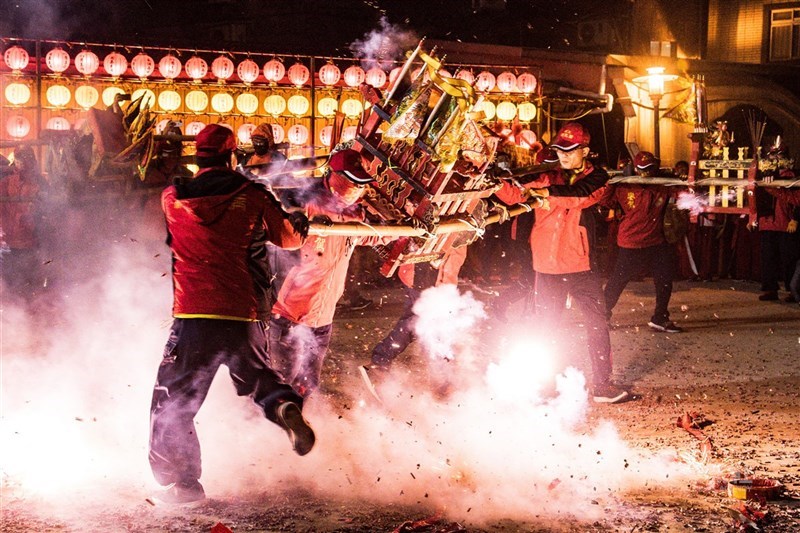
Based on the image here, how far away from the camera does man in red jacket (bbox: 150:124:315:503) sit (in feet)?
15.8

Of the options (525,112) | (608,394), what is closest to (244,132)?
(525,112)

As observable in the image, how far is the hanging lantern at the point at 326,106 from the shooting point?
17906 millimetres

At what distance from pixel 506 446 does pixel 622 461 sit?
78 cm

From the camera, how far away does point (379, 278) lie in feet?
50.3

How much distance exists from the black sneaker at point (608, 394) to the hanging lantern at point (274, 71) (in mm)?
11047

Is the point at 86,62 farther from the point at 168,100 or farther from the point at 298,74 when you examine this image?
the point at 298,74

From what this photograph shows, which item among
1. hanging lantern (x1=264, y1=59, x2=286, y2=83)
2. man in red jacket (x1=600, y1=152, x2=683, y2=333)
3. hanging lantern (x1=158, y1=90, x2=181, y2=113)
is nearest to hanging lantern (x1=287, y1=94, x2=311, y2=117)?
hanging lantern (x1=264, y1=59, x2=286, y2=83)

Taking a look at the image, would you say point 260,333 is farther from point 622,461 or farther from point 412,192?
point 622,461

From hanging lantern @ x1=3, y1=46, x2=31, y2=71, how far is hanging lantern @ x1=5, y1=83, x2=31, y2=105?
0.33 meters

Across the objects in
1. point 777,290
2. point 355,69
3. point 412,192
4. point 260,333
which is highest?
point 355,69

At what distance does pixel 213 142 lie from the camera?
4.86 m

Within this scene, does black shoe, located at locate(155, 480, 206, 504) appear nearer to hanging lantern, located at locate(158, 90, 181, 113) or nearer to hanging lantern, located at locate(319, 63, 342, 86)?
hanging lantern, located at locate(158, 90, 181, 113)

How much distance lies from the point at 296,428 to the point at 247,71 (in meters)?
13.2

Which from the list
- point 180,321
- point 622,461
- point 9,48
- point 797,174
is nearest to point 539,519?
point 622,461
